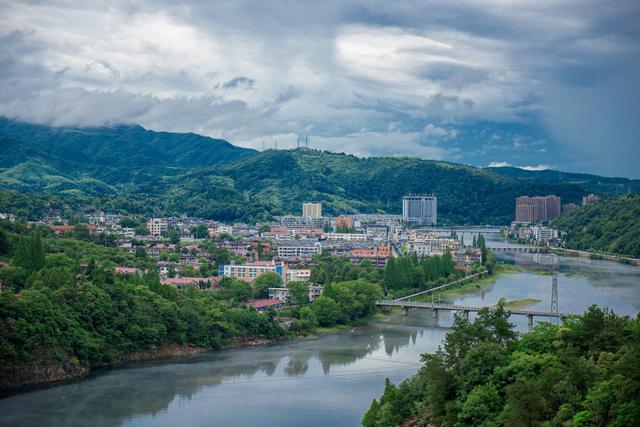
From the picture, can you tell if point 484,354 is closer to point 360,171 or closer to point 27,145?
point 360,171

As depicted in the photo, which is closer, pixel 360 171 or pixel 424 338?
pixel 424 338

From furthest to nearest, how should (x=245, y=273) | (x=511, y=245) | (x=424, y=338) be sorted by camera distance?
(x=511, y=245) < (x=245, y=273) < (x=424, y=338)

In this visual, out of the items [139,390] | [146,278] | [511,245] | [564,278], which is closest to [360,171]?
[511,245]

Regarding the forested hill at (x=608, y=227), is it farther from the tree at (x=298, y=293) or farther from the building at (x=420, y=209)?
the tree at (x=298, y=293)

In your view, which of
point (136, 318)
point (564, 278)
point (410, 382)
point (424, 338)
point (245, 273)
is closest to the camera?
point (410, 382)

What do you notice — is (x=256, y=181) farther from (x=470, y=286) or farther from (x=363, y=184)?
(x=470, y=286)

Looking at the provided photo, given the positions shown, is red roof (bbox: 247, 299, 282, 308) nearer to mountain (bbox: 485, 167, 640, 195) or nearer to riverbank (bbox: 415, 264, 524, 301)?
riverbank (bbox: 415, 264, 524, 301)

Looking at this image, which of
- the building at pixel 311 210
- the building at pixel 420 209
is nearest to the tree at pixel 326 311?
the building at pixel 311 210

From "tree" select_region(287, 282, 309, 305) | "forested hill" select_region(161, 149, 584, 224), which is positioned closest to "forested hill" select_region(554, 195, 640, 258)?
"forested hill" select_region(161, 149, 584, 224)

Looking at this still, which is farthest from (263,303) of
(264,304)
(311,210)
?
(311,210)
